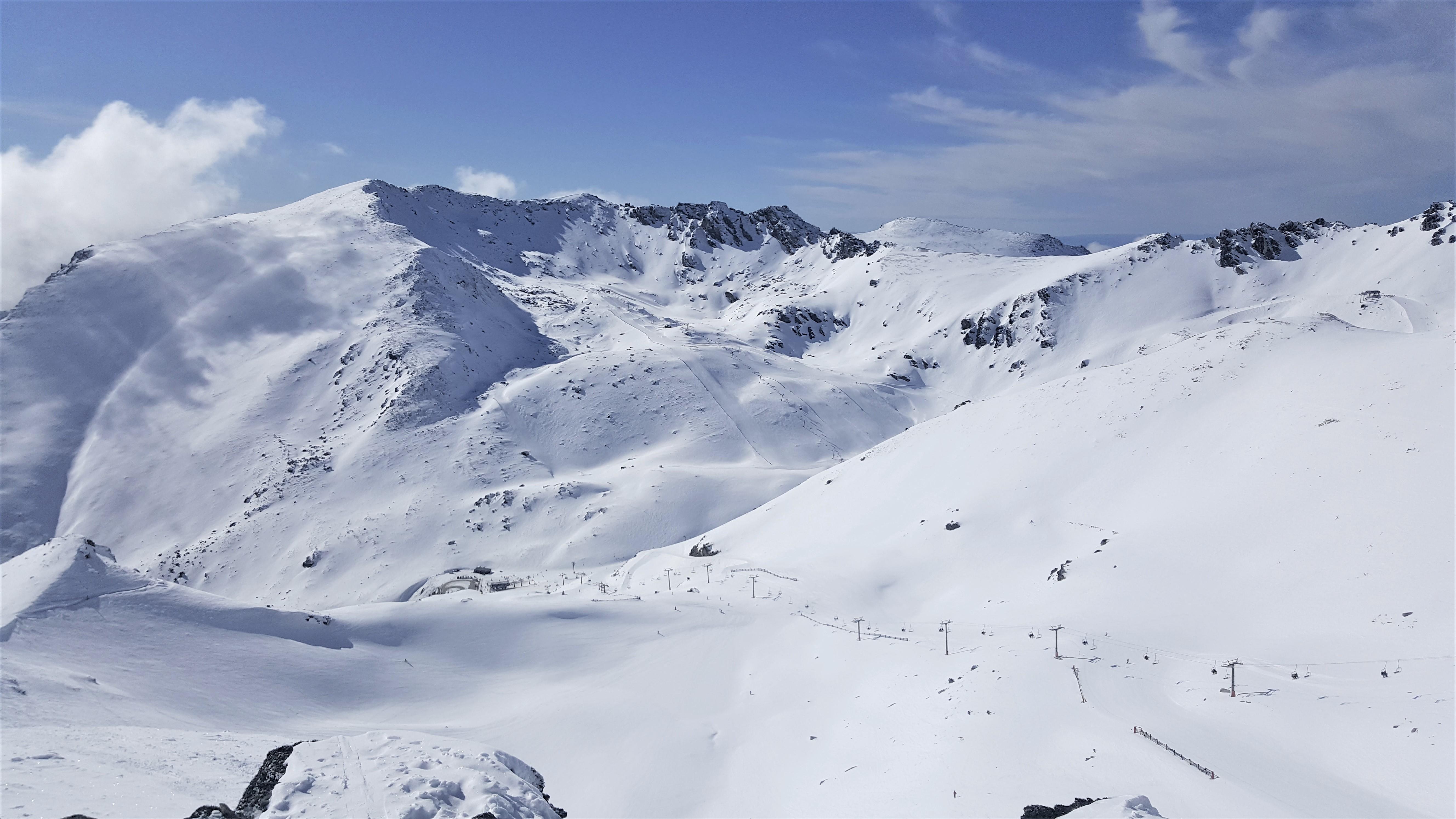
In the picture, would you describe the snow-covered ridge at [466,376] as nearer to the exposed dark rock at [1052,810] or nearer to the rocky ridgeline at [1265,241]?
the rocky ridgeline at [1265,241]

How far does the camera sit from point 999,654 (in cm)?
2338

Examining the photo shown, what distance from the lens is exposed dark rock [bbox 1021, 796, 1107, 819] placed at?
43.3ft

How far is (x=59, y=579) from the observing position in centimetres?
2458

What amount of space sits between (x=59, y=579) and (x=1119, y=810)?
107 ft

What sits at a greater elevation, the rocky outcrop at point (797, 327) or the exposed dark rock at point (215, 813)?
the rocky outcrop at point (797, 327)

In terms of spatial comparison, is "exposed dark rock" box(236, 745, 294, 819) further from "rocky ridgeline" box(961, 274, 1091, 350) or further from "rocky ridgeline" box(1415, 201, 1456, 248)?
"rocky ridgeline" box(1415, 201, 1456, 248)

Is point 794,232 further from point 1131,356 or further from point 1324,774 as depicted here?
point 1324,774

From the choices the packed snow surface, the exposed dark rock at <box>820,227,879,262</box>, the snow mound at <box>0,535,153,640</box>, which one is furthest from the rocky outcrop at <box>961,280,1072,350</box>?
the snow mound at <box>0,535,153,640</box>

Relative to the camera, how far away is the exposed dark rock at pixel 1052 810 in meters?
13.2

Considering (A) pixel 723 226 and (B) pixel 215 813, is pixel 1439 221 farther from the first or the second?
(B) pixel 215 813

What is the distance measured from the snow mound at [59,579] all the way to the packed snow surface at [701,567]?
13cm

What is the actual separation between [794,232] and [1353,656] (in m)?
176

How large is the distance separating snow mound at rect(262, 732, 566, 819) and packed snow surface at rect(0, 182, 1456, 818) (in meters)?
0.10

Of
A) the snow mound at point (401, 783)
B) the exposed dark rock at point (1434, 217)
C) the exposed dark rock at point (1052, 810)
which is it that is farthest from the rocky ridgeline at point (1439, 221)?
the snow mound at point (401, 783)
